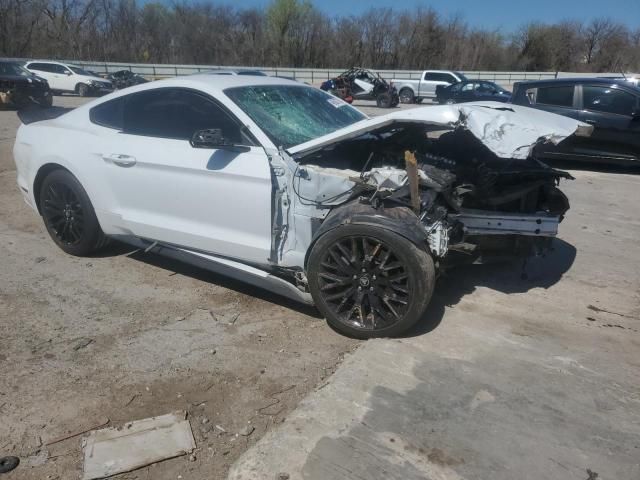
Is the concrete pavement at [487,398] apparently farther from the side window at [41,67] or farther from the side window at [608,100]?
the side window at [41,67]

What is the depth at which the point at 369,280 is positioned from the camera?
3273mm

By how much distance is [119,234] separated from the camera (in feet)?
14.3

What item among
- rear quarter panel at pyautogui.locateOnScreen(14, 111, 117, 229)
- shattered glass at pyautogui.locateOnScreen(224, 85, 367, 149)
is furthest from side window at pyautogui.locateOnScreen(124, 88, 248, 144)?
rear quarter panel at pyautogui.locateOnScreen(14, 111, 117, 229)

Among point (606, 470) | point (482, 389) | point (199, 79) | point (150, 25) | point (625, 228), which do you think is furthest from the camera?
point (150, 25)

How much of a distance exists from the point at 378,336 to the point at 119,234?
7.77 ft

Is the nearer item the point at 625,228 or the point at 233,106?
the point at 233,106

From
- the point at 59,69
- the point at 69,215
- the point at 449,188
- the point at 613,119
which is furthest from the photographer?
the point at 59,69

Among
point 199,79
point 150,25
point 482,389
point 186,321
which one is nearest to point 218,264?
point 186,321

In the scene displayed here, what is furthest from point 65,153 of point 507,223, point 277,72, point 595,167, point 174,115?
point 277,72

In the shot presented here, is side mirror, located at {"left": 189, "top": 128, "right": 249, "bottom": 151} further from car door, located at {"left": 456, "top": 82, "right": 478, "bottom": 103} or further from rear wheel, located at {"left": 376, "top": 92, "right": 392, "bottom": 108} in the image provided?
rear wheel, located at {"left": 376, "top": 92, "right": 392, "bottom": 108}

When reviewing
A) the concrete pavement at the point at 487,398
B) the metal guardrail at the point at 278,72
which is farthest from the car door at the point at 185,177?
the metal guardrail at the point at 278,72

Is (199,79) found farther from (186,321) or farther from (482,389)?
(482,389)

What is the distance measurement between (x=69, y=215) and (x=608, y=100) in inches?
330

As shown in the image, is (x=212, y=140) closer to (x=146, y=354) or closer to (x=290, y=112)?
(x=290, y=112)
